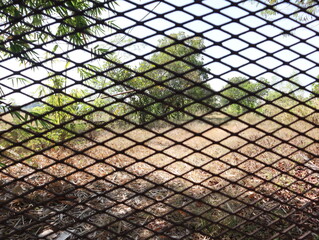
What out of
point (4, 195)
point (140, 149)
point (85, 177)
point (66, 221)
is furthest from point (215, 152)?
point (4, 195)

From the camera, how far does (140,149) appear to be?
13.1 ft

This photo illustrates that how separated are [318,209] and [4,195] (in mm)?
2624

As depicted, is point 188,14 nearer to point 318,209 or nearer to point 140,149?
point 318,209

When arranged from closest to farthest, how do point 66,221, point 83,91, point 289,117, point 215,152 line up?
point 66,221, point 215,152, point 83,91, point 289,117

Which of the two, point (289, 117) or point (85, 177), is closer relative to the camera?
point (85, 177)

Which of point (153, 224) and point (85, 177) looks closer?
point (153, 224)

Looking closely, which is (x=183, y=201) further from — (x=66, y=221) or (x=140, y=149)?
(x=140, y=149)

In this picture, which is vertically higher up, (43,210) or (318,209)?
(43,210)

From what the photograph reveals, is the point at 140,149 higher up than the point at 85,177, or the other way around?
the point at 85,177

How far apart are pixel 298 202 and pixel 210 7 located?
1815 millimetres

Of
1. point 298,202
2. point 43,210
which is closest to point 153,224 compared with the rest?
point 43,210

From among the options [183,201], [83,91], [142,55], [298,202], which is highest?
[142,55]

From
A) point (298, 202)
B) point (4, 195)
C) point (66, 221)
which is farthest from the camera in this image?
point (4, 195)

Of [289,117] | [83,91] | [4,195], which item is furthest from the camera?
[289,117]
